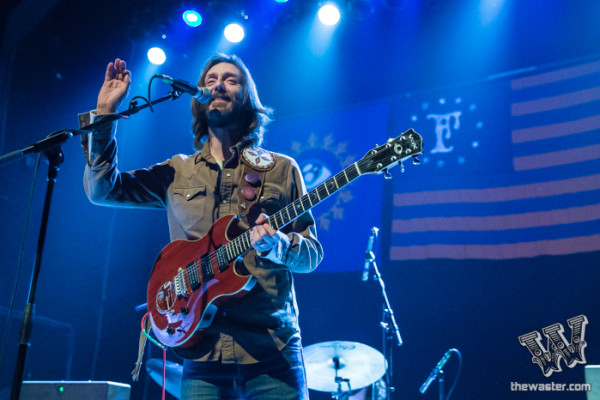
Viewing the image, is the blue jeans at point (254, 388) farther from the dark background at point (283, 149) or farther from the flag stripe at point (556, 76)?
the flag stripe at point (556, 76)

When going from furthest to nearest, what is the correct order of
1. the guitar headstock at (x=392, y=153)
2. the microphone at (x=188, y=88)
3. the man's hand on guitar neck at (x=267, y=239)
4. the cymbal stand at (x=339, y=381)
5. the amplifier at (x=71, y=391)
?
1. the cymbal stand at (x=339, y=381)
2. the amplifier at (x=71, y=391)
3. the microphone at (x=188, y=88)
4. the guitar headstock at (x=392, y=153)
5. the man's hand on guitar neck at (x=267, y=239)

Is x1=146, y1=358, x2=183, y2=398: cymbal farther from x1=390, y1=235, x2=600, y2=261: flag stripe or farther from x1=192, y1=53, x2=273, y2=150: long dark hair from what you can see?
x1=390, y1=235, x2=600, y2=261: flag stripe

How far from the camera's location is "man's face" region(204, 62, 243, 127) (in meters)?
2.78

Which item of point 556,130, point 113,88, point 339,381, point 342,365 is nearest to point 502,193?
point 556,130

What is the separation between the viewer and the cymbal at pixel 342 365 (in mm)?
4449

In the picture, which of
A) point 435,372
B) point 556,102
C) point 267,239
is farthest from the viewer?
point 556,102

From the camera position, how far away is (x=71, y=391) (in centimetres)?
313

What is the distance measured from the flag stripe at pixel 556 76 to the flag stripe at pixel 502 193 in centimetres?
102

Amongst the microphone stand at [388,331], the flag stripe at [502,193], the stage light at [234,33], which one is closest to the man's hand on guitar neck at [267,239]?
the microphone stand at [388,331]

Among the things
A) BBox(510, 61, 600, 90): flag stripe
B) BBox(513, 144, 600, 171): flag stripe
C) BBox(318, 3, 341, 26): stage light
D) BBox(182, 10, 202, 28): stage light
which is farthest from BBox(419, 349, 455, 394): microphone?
BBox(182, 10, 202, 28): stage light

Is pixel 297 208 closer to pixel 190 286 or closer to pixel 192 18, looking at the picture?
pixel 190 286

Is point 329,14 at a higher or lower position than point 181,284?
higher

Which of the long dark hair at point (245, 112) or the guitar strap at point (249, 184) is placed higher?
the long dark hair at point (245, 112)

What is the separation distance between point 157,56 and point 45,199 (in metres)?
4.62
